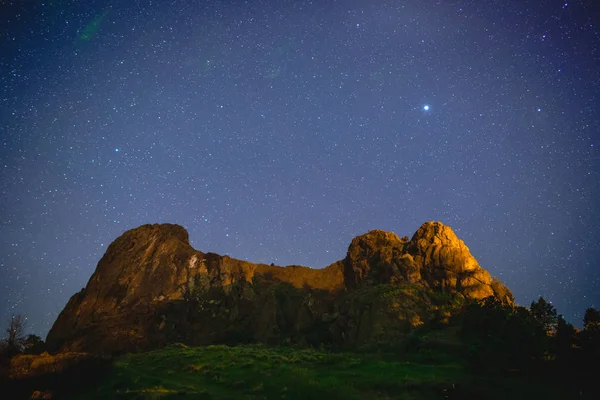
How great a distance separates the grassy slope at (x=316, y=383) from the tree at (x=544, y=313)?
57.3 ft

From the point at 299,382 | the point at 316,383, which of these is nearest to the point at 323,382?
the point at 316,383

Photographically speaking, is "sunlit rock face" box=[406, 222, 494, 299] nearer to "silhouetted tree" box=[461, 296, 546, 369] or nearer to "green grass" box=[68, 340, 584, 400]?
"silhouetted tree" box=[461, 296, 546, 369]

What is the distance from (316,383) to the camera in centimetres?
2577

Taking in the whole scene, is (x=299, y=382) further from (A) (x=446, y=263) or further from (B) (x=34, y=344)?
(B) (x=34, y=344)

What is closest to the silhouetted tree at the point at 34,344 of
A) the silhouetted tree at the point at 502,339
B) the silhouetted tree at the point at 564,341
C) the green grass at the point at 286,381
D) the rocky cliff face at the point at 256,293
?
the rocky cliff face at the point at 256,293

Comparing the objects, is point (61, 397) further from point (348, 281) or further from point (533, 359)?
point (348, 281)

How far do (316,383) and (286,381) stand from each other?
2.52 m

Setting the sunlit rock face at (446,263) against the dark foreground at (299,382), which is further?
the sunlit rock face at (446,263)

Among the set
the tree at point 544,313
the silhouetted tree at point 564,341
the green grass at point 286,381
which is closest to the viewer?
the green grass at point 286,381

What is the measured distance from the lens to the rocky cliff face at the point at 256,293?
67.5 meters

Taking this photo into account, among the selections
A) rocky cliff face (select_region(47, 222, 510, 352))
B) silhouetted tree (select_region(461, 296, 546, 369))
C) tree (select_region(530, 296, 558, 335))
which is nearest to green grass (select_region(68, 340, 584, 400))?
silhouetted tree (select_region(461, 296, 546, 369))

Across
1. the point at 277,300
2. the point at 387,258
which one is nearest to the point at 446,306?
the point at 387,258

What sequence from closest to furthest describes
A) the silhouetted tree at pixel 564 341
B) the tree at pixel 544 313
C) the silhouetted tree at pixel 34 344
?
the silhouetted tree at pixel 564 341, the tree at pixel 544 313, the silhouetted tree at pixel 34 344

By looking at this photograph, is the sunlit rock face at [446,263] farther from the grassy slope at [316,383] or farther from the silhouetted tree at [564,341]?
the grassy slope at [316,383]
